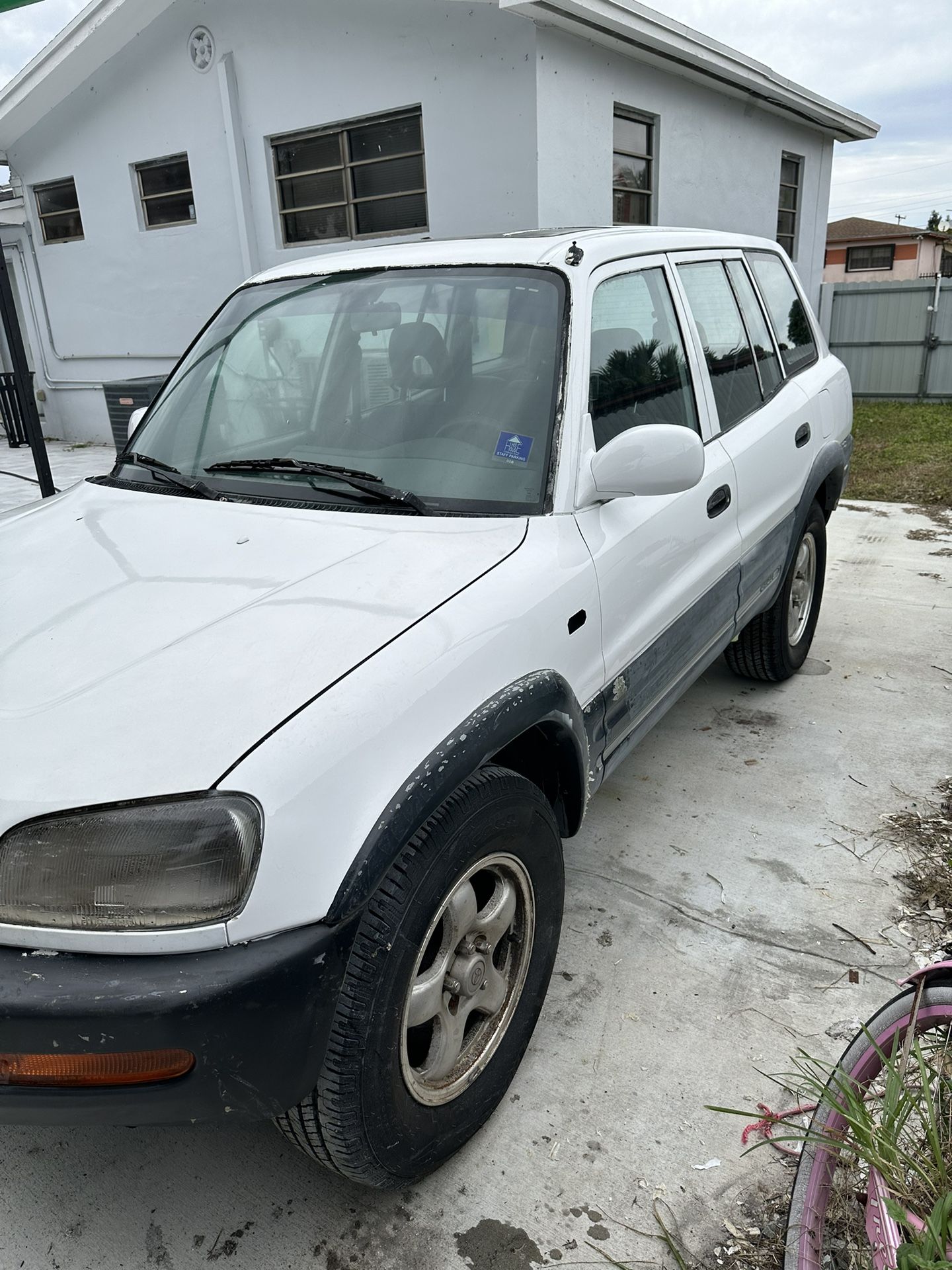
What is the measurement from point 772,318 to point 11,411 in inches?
441

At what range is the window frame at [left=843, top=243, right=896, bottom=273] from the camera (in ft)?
145

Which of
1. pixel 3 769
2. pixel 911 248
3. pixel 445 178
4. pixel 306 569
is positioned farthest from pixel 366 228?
pixel 911 248

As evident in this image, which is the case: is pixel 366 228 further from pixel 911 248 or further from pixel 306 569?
pixel 911 248

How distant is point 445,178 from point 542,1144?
826 centimetres

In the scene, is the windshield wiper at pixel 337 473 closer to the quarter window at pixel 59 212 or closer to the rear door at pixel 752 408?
the rear door at pixel 752 408

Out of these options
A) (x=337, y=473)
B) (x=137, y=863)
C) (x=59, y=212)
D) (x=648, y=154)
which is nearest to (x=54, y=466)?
(x=59, y=212)

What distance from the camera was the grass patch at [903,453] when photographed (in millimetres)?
8773

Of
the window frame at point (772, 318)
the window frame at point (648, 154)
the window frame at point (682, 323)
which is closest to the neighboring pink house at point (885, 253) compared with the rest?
the window frame at point (648, 154)

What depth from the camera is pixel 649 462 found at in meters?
2.34

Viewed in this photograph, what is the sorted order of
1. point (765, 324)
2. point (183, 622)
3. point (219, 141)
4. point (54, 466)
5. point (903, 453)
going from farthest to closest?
point (54, 466) → point (903, 453) → point (219, 141) → point (765, 324) → point (183, 622)

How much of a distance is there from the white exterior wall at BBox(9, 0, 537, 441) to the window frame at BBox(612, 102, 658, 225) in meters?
1.56

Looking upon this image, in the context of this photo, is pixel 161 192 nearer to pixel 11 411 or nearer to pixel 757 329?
pixel 11 411

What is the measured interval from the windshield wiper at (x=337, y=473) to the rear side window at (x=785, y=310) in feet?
8.09

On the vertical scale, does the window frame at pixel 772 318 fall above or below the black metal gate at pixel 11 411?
above
